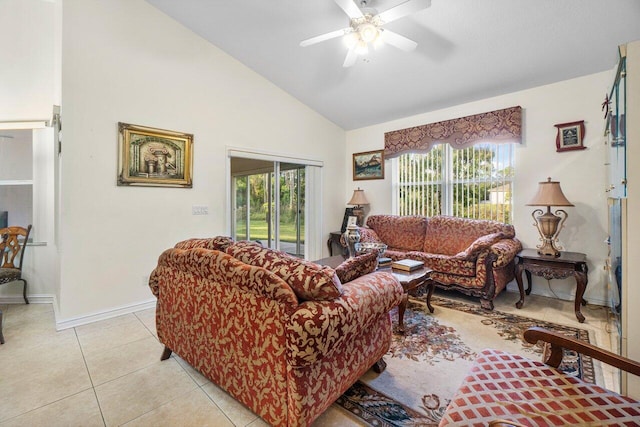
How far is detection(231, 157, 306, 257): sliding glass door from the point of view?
4.98 metres

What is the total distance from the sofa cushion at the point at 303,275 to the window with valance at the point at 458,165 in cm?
349

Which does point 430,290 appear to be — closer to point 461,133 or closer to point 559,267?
point 559,267

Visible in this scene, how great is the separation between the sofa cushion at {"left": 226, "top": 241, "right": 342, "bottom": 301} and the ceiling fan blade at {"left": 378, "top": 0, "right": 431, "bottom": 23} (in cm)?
204

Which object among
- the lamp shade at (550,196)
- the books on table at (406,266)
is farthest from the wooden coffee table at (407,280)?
the lamp shade at (550,196)

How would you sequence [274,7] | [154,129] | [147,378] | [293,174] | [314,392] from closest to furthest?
1. [314,392]
2. [147,378]
3. [274,7]
4. [154,129]
5. [293,174]

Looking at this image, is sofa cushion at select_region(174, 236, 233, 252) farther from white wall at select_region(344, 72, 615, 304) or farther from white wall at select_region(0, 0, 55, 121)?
white wall at select_region(344, 72, 615, 304)

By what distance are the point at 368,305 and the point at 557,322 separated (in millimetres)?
2499

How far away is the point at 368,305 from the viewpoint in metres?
1.47

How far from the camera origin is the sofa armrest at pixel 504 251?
3006 millimetres

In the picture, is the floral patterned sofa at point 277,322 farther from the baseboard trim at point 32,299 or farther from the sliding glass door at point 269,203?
the sliding glass door at point 269,203

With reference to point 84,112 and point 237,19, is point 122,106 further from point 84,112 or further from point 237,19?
point 237,19

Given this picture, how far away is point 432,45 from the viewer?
122 inches

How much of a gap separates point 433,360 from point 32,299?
4491 millimetres

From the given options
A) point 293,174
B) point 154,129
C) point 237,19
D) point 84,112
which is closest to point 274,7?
point 237,19
